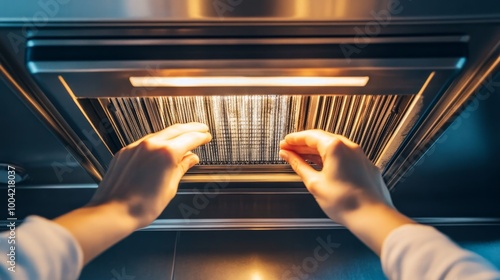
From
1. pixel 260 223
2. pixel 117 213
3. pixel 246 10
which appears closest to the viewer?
pixel 246 10

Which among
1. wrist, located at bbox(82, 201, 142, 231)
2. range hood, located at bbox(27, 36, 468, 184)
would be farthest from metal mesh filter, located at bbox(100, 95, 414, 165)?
wrist, located at bbox(82, 201, 142, 231)

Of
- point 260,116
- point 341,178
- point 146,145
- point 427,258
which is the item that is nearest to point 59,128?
point 146,145

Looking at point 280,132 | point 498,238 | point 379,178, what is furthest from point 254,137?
point 498,238

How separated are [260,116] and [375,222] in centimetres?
19

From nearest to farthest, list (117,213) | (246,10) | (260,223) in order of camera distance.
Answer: (246,10) < (117,213) < (260,223)

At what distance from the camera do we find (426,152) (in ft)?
2.27

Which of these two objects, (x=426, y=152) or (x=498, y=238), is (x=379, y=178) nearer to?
(x=426, y=152)

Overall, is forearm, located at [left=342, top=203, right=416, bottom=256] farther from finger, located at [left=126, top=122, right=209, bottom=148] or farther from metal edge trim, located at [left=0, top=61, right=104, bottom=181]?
metal edge trim, located at [left=0, top=61, right=104, bottom=181]

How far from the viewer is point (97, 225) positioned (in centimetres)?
52

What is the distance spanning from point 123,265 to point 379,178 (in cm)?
56

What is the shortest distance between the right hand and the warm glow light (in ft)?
0.31

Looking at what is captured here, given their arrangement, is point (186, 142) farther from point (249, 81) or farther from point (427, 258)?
point (427, 258)

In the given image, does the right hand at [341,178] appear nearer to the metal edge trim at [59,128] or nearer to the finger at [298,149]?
the finger at [298,149]

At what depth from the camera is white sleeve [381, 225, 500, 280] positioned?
1.49 feet
